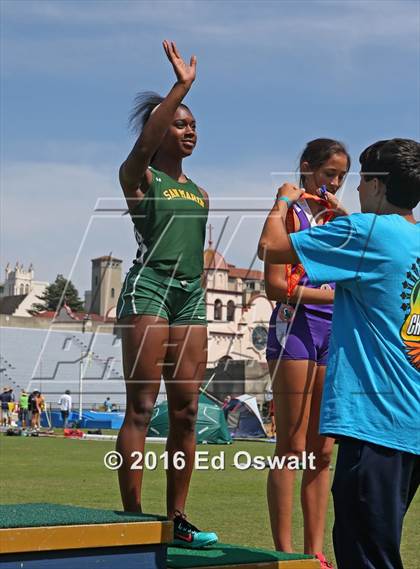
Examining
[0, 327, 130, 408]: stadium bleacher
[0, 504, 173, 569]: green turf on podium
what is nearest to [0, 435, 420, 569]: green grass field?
[0, 504, 173, 569]: green turf on podium

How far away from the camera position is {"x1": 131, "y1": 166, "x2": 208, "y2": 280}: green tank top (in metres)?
5.09

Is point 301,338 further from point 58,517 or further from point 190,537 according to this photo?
point 58,517

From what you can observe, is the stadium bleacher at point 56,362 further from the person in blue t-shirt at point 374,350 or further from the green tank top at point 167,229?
the person in blue t-shirt at point 374,350

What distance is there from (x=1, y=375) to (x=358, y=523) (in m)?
59.9

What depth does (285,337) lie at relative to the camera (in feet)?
17.2

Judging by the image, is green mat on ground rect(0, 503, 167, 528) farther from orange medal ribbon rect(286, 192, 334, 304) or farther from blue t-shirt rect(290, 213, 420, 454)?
orange medal ribbon rect(286, 192, 334, 304)

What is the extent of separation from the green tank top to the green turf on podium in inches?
54.2

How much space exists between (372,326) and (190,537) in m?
1.63

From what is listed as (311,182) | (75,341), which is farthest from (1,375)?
(311,182)

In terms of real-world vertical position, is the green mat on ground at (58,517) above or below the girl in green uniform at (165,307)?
below

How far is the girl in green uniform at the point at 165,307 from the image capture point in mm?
4922

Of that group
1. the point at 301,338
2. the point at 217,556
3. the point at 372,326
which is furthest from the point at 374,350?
the point at 301,338

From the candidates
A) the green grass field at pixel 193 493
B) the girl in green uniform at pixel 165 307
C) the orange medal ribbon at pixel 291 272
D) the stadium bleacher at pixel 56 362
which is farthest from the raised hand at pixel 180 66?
the stadium bleacher at pixel 56 362

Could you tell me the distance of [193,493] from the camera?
12047 mm
